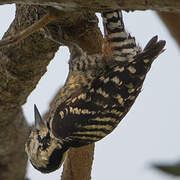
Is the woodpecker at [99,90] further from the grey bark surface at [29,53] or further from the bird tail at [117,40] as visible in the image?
the grey bark surface at [29,53]

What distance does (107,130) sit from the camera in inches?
140

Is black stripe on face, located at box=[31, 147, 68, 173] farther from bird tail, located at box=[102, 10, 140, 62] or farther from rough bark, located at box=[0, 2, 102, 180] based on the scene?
bird tail, located at box=[102, 10, 140, 62]

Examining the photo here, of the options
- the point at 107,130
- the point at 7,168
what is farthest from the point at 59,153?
the point at 7,168

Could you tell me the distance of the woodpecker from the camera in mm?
3376

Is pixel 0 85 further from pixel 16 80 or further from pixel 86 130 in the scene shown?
pixel 86 130

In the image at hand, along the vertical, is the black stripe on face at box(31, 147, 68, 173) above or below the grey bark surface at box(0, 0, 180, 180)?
below

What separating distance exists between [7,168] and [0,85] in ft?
4.06

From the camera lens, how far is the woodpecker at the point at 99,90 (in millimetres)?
3376

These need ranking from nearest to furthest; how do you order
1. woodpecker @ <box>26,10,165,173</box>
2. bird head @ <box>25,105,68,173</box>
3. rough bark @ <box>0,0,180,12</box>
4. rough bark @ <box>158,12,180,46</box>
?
rough bark @ <box>158,12,180,46</box> < rough bark @ <box>0,0,180,12</box> < woodpecker @ <box>26,10,165,173</box> < bird head @ <box>25,105,68,173</box>

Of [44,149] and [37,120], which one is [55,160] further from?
[37,120]

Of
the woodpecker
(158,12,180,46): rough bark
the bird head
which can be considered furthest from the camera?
the bird head

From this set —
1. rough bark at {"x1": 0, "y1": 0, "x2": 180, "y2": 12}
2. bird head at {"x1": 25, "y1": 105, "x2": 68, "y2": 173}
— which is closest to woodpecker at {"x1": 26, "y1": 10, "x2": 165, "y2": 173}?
bird head at {"x1": 25, "y1": 105, "x2": 68, "y2": 173}

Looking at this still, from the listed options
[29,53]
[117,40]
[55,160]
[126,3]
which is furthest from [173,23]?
[55,160]

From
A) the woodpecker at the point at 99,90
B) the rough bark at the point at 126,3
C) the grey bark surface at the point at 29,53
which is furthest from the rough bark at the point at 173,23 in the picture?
the woodpecker at the point at 99,90
